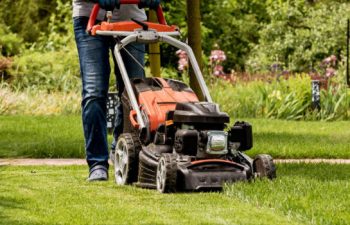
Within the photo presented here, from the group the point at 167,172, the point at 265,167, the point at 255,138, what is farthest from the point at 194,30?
the point at 167,172

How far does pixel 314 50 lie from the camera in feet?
89.5

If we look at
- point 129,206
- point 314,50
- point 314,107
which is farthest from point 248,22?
point 129,206

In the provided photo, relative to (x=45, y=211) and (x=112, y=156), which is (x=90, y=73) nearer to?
(x=112, y=156)

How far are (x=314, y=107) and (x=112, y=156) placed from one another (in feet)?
32.7

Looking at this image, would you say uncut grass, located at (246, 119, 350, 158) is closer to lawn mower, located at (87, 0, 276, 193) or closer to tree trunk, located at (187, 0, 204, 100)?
tree trunk, located at (187, 0, 204, 100)

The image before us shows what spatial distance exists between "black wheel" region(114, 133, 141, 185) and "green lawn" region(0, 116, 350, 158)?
3229mm

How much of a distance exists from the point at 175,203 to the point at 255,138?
6500 millimetres

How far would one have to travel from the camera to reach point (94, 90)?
8.16 meters

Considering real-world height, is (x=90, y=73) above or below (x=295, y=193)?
above

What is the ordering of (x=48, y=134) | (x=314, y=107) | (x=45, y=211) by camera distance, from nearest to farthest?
1. (x=45, y=211)
2. (x=48, y=134)
3. (x=314, y=107)

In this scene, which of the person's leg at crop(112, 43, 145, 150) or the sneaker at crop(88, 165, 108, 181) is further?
the person's leg at crop(112, 43, 145, 150)

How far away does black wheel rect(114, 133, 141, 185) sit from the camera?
7633 millimetres

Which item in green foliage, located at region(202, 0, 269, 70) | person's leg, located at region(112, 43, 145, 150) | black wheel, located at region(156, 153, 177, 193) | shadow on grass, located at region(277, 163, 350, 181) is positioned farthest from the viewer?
green foliage, located at region(202, 0, 269, 70)

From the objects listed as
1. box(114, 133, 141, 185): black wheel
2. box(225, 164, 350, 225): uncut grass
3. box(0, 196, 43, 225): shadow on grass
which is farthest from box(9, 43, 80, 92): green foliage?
box(0, 196, 43, 225): shadow on grass
